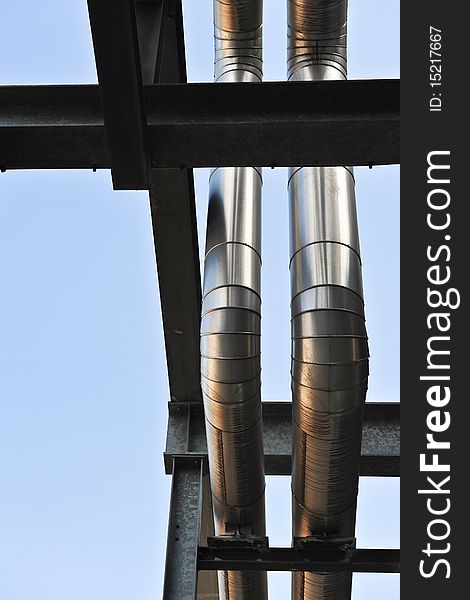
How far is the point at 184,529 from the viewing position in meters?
8.16

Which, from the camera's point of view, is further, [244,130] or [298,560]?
[298,560]

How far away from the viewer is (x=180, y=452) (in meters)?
9.00

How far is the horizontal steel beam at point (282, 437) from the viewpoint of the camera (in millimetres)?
8773

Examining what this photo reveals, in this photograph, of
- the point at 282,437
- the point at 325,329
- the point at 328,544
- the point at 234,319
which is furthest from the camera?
the point at 282,437

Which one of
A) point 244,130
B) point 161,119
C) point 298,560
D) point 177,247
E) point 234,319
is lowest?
point 298,560

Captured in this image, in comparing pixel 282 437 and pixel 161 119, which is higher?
pixel 161 119

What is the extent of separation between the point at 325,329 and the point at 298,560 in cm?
235

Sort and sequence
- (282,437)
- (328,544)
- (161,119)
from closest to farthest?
(161,119) < (328,544) < (282,437)

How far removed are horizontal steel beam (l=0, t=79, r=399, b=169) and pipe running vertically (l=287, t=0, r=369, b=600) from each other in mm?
1197

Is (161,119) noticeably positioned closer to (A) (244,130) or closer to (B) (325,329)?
(A) (244,130)

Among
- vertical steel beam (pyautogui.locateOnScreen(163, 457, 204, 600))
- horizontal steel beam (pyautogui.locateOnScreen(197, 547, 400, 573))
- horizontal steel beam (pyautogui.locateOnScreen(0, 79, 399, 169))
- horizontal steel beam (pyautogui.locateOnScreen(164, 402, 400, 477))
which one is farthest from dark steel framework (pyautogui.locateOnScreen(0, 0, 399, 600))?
horizontal steel beam (pyautogui.locateOnScreen(164, 402, 400, 477))

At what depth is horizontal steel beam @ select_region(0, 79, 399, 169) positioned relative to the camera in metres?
5.39

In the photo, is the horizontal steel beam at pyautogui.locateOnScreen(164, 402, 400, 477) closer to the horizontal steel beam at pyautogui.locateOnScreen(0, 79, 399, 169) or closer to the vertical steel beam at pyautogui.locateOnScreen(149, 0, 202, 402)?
the vertical steel beam at pyautogui.locateOnScreen(149, 0, 202, 402)

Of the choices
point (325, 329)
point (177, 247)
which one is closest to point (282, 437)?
point (177, 247)
